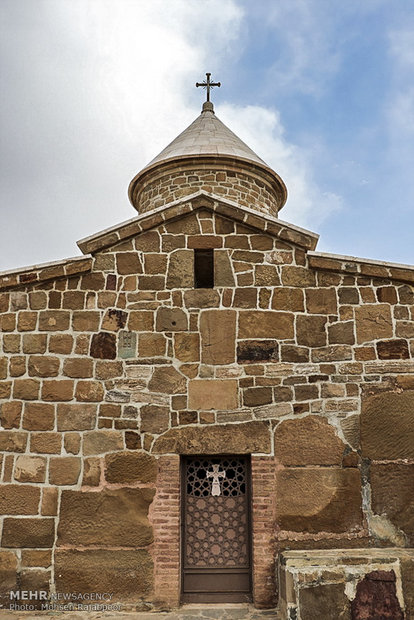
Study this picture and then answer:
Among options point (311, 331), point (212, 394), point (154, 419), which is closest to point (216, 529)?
point (154, 419)

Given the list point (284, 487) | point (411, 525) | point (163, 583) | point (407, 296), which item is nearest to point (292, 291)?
point (407, 296)

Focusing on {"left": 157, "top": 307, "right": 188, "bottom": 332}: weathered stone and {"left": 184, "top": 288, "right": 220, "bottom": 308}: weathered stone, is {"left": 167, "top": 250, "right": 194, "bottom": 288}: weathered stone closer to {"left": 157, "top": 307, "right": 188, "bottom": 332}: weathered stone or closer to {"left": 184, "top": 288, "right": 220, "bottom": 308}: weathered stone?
{"left": 184, "top": 288, "right": 220, "bottom": 308}: weathered stone

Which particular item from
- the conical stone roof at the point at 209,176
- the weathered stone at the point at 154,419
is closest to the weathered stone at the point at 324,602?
the weathered stone at the point at 154,419

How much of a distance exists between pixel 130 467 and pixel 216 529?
4.28 ft

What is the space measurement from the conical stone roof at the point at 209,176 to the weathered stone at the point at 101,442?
18.6 feet

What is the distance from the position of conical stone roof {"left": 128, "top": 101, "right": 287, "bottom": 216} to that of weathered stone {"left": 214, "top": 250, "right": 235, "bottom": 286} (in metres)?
3.68

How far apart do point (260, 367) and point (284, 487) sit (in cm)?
149

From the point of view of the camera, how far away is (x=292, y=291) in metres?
7.23

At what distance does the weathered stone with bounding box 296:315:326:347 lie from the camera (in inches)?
276

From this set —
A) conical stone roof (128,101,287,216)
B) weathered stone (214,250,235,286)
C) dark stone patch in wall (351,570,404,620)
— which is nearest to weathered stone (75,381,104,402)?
weathered stone (214,250,235,286)

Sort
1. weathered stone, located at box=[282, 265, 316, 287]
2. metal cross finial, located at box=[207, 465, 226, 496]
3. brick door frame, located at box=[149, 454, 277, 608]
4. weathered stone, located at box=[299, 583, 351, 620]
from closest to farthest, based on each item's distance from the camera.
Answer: weathered stone, located at box=[299, 583, 351, 620]
brick door frame, located at box=[149, 454, 277, 608]
metal cross finial, located at box=[207, 465, 226, 496]
weathered stone, located at box=[282, 265, 316, 287]

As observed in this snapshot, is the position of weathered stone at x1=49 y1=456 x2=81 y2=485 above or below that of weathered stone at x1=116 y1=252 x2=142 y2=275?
below

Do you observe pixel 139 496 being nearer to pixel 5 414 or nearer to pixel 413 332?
pixel 5 414

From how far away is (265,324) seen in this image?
23.3 feet
